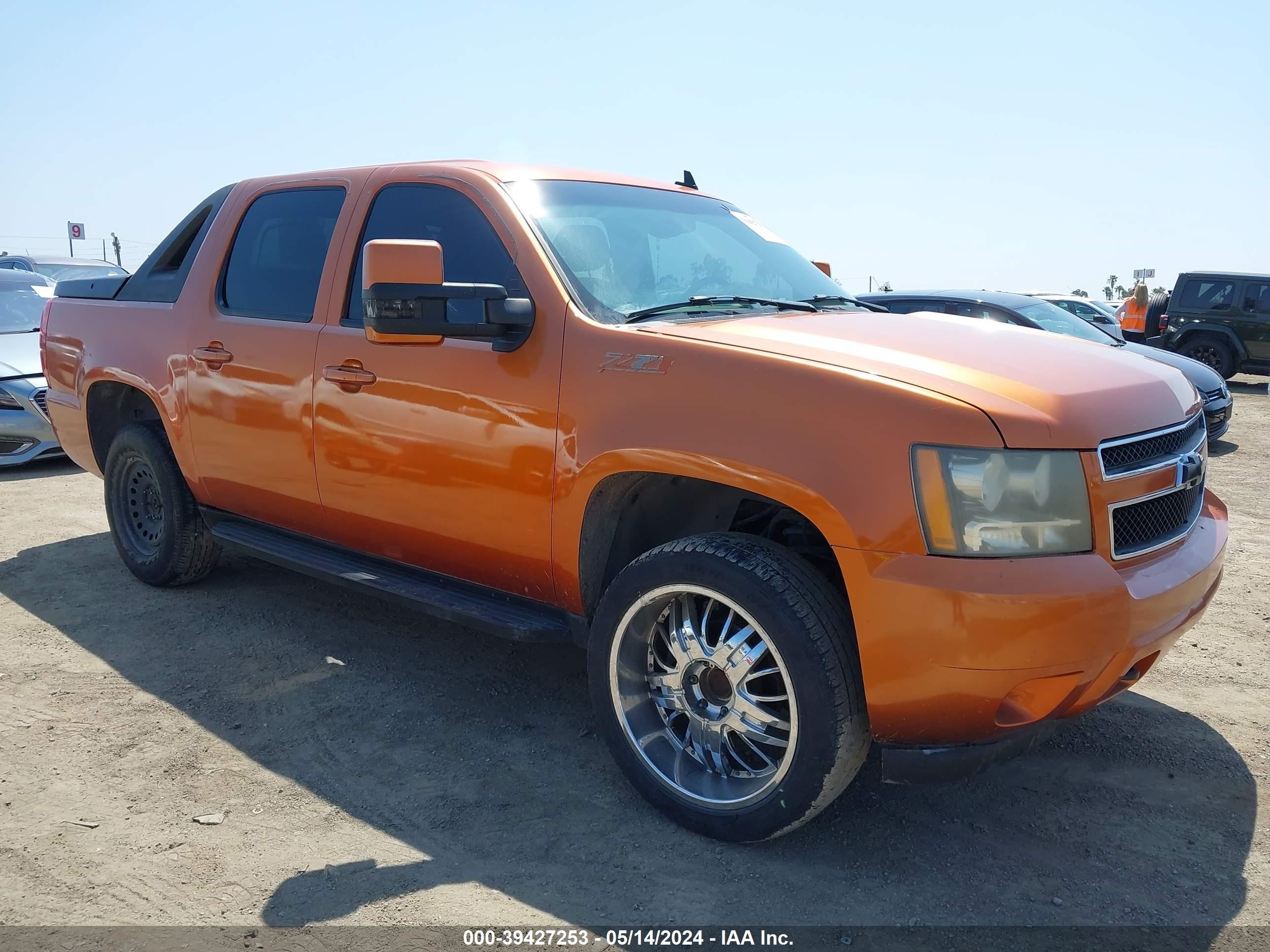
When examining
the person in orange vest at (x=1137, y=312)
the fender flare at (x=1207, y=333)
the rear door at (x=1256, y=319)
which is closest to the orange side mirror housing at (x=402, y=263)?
the fender flare at (x=1207, y=333)

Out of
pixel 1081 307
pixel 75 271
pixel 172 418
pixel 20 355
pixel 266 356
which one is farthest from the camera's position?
pixel 1081 307

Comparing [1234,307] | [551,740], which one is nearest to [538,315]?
[551,740]

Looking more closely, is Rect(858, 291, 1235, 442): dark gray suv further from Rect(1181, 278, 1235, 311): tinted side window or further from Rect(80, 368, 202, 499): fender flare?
Rect(1181, 278, 1235, 311): tinted side window

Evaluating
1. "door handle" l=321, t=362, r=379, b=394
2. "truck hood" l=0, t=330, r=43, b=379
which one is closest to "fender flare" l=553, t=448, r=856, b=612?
"door handle" l=321, t=362, r=379, b=394

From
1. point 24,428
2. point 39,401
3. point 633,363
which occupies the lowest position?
point 24,428

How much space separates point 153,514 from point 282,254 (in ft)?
5.53

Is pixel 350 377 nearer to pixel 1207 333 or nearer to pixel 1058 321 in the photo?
pixel 1058 321

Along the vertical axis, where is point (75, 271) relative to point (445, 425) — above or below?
above

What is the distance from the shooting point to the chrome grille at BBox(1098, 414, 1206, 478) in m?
2.48

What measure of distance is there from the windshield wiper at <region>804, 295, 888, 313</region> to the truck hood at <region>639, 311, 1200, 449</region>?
1.34 feet

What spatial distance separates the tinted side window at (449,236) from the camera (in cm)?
329

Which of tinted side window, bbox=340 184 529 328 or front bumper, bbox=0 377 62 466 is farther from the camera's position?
front bumper, bbox=0 377 62 466

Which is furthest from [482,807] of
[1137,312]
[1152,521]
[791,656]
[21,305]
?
[1137,312]

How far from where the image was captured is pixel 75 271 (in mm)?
14102
